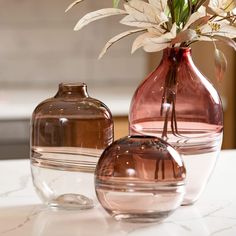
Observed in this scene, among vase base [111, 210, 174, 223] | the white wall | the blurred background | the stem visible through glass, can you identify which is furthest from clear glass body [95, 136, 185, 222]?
the white wall

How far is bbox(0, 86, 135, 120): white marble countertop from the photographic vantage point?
2900 mm

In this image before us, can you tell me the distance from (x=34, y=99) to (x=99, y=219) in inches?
76.1

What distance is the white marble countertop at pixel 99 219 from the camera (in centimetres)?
117

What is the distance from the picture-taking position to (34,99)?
313 centimetres

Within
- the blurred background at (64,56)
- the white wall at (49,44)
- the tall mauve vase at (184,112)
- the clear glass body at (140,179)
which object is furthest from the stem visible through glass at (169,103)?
the white wall at (49,44)

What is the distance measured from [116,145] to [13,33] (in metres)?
2.30

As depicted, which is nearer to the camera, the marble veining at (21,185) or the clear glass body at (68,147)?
the clear glass body at (68,147)

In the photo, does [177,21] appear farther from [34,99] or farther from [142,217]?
[34,99]

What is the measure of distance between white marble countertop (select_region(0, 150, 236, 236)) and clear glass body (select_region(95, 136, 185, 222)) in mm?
30

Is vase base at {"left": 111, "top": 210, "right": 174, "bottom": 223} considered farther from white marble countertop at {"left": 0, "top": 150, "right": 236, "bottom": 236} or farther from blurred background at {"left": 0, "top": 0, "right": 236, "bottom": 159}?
blurred background at {"left": 0, "top": 0, "right": 236, "bottom": 159}

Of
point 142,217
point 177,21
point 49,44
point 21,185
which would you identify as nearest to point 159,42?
point 177,21

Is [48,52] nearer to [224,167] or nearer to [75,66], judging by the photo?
[75,66]

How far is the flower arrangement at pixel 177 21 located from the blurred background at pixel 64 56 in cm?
195

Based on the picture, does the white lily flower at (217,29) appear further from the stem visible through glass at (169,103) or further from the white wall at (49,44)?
the white wall at (49,44)
